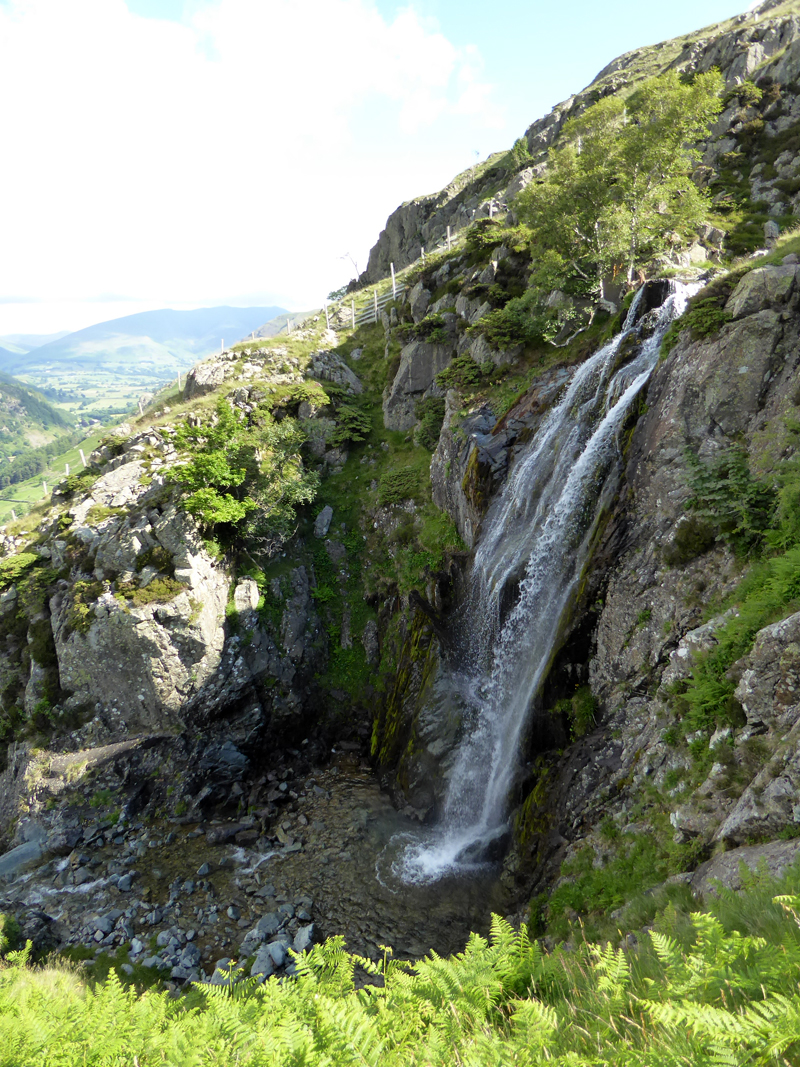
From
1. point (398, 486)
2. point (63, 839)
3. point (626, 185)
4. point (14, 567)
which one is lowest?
point (63, 839)

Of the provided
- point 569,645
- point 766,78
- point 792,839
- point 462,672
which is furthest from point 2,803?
point 766,78

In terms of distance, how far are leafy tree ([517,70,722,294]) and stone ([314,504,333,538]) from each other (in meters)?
17.8

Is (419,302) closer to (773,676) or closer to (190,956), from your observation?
(773,676)

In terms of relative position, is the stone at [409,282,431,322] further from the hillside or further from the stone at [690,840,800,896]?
the stone at [690,840,800,896]

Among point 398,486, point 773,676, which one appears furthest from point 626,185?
point 773,676

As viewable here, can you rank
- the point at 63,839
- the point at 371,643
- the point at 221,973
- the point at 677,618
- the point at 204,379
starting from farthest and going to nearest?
1. the point at 204,379
2. the point at 371,643
3. the point at 63,839
4. the point at 221,973
5. the point at 677,618

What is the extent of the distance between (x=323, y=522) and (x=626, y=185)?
72.6ft

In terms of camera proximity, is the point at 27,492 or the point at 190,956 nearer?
the point at 190,956

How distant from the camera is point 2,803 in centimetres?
1945

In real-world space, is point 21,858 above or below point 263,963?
below

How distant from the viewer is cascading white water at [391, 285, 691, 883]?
585 inches

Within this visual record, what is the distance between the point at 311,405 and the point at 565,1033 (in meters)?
30.3

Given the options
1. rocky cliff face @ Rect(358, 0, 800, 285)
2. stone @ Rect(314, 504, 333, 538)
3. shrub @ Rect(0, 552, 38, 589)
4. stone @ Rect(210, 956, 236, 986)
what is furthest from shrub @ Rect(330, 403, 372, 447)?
stone @ Rect(210, 956, 236, 986)

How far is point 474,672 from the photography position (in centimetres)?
1797
